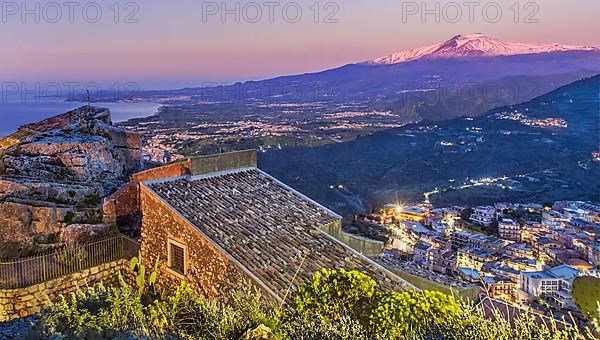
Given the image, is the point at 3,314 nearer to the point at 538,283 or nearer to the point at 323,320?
the point at 323,320

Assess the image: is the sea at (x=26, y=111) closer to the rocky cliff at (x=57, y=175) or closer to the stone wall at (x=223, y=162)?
the rocky cliff at (x=57, y=175)

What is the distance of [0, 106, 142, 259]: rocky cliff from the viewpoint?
9008 millimetres

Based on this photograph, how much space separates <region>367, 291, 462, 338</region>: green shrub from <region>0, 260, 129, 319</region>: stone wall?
188 inches

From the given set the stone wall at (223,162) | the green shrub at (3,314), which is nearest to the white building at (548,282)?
the stone wall at (223,162)

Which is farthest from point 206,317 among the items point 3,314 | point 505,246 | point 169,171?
point 505,246

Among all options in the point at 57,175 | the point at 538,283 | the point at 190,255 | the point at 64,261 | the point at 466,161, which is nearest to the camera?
the point at 190,255

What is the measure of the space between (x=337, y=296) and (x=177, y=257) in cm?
389

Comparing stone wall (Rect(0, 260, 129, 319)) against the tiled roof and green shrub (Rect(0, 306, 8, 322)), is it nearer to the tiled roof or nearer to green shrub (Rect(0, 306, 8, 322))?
green shrub (Rect(0, 306, 8, 322))

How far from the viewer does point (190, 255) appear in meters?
7.66

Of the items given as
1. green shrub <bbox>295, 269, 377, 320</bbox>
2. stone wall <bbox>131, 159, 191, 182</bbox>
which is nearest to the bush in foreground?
green shrub <bbox>295, 269, 377, 320</bbox>

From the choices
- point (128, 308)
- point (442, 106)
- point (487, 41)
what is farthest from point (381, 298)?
point (487, 41)

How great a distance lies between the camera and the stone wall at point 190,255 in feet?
22.3

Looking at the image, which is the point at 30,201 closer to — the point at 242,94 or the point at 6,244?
the point at 6,244

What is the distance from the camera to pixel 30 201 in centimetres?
934
